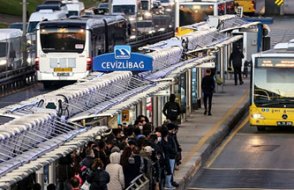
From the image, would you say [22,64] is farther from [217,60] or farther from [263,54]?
[263,54]

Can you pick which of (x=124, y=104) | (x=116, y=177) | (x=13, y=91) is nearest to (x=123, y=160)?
(x=116, y=177)

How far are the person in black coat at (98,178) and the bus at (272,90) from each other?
56.9 ft

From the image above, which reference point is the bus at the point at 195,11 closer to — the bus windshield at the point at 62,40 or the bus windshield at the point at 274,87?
the bus windshield at the point at 62,40

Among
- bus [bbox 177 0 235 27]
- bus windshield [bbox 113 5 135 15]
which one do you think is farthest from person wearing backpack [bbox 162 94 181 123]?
bus windshield [bbox 113 5 135 15]

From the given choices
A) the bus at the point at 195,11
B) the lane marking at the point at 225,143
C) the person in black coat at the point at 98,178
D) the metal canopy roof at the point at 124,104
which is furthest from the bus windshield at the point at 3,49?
the person in black coat at the point at 98,178

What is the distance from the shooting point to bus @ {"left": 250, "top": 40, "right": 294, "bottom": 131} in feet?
120

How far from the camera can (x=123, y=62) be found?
3088 cm

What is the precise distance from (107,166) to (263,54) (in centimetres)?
1712

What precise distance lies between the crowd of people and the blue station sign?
5.05m

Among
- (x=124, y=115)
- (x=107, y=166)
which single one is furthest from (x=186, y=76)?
(x=107, y=166)

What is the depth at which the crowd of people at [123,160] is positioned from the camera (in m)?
19.5

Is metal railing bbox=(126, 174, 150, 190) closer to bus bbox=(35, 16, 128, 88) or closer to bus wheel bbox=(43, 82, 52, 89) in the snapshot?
bus bbox=(35, 16, 128, 88)

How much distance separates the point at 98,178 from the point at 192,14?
49.1 metres

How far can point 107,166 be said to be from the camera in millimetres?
20766
